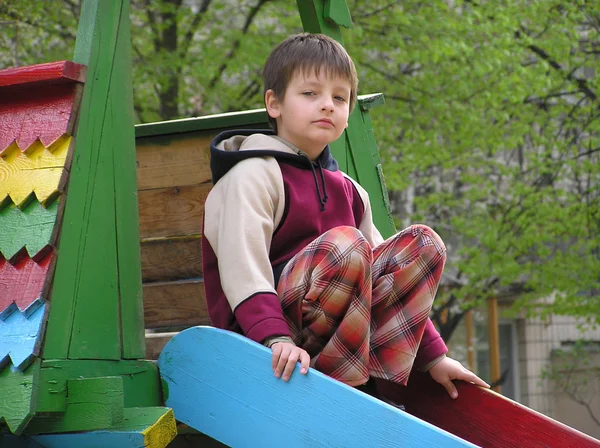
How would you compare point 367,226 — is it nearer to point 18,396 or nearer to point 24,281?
point 24,281

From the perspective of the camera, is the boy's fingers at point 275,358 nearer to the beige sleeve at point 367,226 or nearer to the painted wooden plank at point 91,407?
the painted wooden plank at point 91,407

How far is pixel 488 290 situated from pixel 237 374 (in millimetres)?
10309

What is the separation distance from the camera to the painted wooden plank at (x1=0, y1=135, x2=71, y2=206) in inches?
83.5

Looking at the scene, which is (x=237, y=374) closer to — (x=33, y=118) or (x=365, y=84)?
(x=33, y=118)

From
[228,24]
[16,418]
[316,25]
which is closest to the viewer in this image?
[16,418]

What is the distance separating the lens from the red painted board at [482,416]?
8.30 feet

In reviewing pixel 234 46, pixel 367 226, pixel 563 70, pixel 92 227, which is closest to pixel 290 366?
pixel 92 227

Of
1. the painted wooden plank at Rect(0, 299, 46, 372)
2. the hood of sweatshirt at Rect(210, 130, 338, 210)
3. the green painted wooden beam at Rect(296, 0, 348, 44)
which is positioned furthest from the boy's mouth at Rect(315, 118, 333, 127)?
the painted wooden plank at Rect(0, 299, 46, 372)

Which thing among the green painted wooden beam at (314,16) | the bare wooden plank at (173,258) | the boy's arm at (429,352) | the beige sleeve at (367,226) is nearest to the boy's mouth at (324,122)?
the beige sleeve at (367,226)

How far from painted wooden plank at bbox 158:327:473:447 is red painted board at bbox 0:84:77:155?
592mm

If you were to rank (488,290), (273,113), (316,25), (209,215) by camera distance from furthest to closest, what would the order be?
1. (488,290)
2. (316,25)
3. (273,113)
4. (209,215)

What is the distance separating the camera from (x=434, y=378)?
2.75 meters

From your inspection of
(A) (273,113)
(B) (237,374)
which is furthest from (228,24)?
(B) (237,374)

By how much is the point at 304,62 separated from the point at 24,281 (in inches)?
41.3
